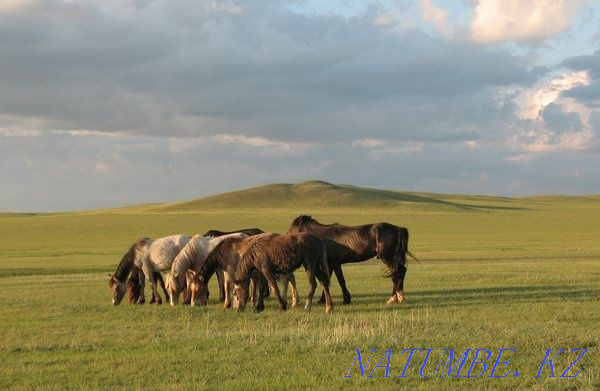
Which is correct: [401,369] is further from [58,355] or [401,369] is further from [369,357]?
[58,355]

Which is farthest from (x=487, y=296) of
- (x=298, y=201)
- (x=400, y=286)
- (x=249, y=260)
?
(x=298, y=201)

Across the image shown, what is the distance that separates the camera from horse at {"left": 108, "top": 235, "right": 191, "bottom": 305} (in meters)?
16.5

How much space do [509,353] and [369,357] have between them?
1.90 m

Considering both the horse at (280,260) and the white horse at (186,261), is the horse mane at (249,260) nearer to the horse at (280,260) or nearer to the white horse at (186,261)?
the horse at (280,260)

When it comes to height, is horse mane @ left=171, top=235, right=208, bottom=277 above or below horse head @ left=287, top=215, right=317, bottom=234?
below

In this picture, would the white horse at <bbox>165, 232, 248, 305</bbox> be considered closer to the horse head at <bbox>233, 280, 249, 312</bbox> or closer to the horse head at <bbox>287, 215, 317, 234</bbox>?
the horse head at <bbox>287, 215, 317, 234</bbox>

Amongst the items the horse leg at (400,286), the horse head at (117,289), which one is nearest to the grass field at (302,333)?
the horse head at (117,289)

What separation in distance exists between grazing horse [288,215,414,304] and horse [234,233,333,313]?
1.53 meters

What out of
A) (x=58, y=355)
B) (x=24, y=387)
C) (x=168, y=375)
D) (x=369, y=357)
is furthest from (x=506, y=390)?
(x=58, y=355)

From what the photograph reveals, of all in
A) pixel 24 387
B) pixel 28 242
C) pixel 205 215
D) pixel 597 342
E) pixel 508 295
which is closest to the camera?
pixel 24 387

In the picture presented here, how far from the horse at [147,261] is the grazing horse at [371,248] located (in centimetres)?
389

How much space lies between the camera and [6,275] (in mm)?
30297

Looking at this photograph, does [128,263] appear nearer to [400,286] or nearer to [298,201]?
[400,286]

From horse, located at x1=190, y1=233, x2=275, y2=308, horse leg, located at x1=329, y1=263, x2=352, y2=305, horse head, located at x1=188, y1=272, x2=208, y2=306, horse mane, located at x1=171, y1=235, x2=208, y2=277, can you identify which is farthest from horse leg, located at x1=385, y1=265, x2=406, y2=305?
horse mane, located at x1=171, y1=235, x2=208, y2=277
